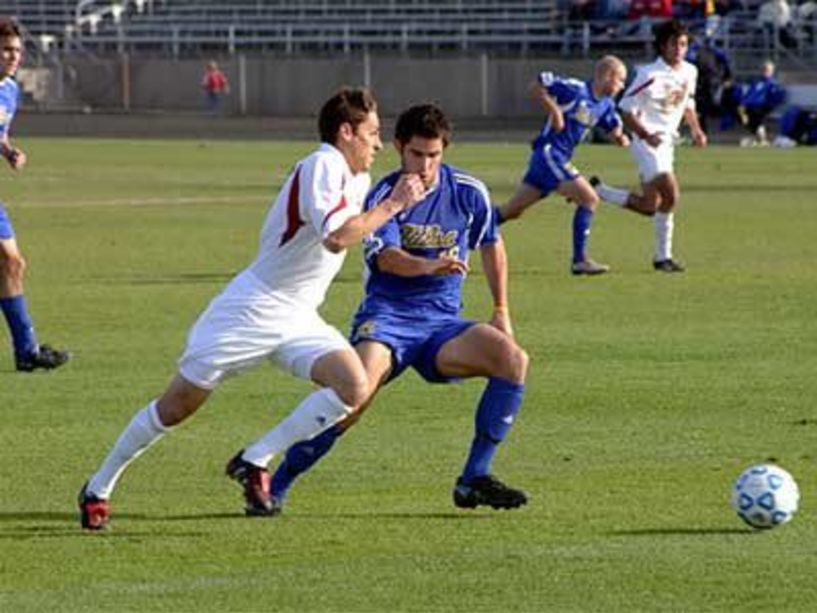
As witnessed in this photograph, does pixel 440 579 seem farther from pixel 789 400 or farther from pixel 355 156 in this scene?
pixel 789 400

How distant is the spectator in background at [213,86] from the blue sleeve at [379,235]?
5647 cm

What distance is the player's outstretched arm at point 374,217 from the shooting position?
31.5 ft

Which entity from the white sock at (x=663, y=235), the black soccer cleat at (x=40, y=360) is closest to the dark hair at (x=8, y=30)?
the black soccer cleat at (x=40, y=360)

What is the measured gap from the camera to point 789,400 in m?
13.9

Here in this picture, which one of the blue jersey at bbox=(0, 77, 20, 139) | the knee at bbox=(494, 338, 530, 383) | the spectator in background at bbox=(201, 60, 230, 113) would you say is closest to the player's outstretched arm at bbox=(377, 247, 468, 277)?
the knee at bbox=(494, 338, 530, 383)

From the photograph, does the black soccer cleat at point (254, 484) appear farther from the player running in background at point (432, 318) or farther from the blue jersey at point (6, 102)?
the blue jersey at point (6, 102)

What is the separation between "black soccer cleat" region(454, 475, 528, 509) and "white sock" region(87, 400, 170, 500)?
1.35 m

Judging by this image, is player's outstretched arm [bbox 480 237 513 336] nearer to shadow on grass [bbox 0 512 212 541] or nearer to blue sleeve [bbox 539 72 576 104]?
shadow on grass [bbox 0 512 212 541]

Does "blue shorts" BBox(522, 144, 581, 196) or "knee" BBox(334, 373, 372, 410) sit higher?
"knee" BBox(334, 373, 372, 410)

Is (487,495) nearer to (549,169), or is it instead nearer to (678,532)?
(678,532)

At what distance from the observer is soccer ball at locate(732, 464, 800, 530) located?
9766mm

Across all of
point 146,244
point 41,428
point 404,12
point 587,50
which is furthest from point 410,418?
point 404,12

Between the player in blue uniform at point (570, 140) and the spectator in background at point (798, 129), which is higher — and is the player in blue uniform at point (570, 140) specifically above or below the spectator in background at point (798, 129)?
above

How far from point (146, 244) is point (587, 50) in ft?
122
